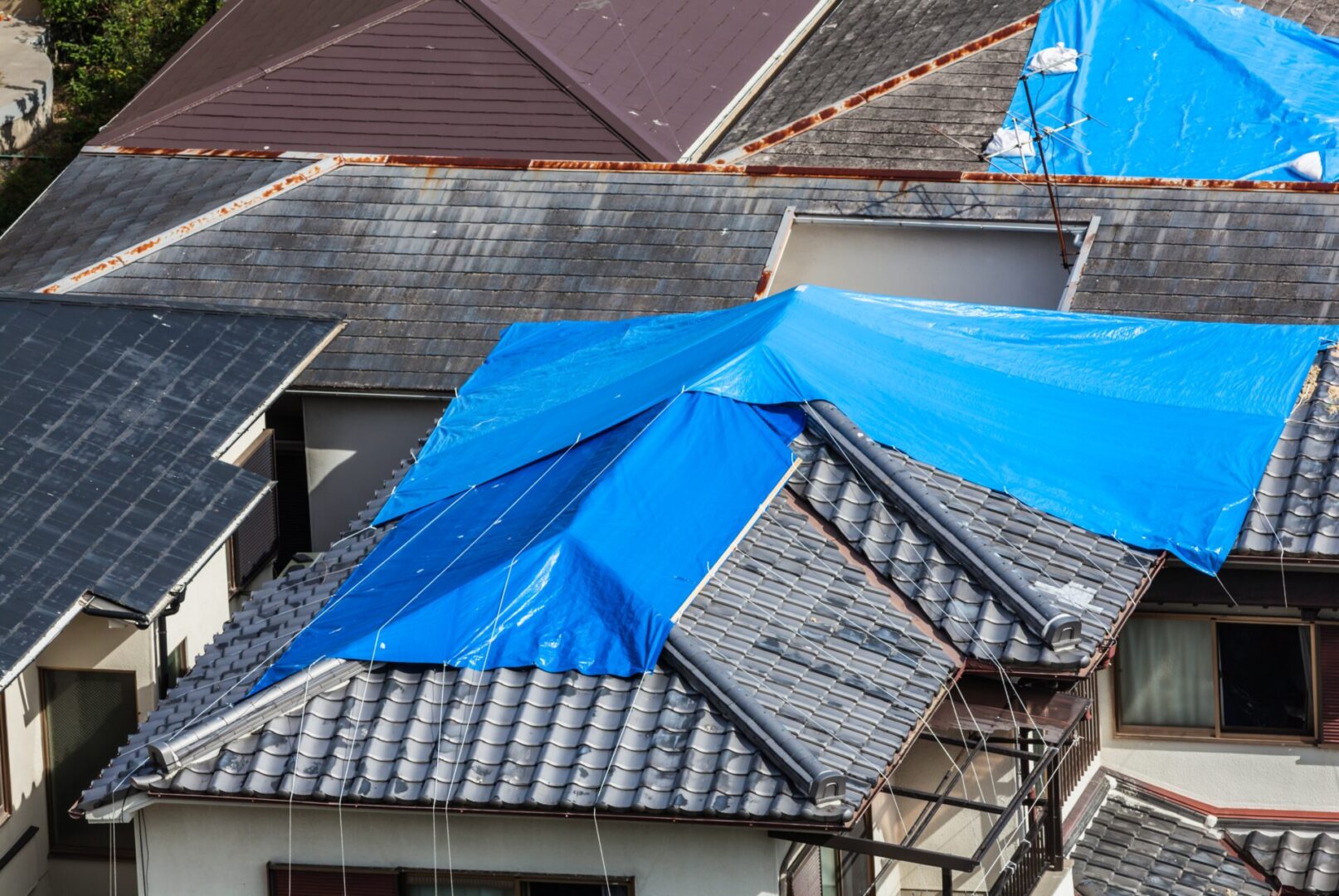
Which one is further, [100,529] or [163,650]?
[163,650]

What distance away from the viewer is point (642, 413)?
640 inches

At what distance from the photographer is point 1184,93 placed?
27.0 m

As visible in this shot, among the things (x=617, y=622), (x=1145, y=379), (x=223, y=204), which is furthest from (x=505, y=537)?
(x=223, y=204)

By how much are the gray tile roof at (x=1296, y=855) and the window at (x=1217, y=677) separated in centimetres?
88

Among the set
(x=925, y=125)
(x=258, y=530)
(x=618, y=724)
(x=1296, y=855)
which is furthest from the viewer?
(x=925, y=125)

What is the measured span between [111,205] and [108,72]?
12396mm

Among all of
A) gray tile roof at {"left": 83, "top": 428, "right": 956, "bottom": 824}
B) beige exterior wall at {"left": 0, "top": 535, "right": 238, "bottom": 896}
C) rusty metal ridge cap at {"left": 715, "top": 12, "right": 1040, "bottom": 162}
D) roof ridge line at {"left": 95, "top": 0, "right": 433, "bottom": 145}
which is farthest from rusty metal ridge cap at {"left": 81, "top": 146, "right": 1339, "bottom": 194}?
gray tile roof at {"left": 83, "top": 428, "right": 956, "bottom": 824}

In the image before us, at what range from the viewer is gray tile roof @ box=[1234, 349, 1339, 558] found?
15.8 m

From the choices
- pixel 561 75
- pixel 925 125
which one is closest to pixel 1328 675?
pixel 925 125

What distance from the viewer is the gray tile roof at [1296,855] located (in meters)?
16.5

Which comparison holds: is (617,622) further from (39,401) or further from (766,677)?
(39,401)

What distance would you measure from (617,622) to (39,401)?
22.7 ft

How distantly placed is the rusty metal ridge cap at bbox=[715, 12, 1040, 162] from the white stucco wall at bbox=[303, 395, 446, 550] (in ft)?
24.7

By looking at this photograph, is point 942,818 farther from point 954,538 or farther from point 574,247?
point 574,247
